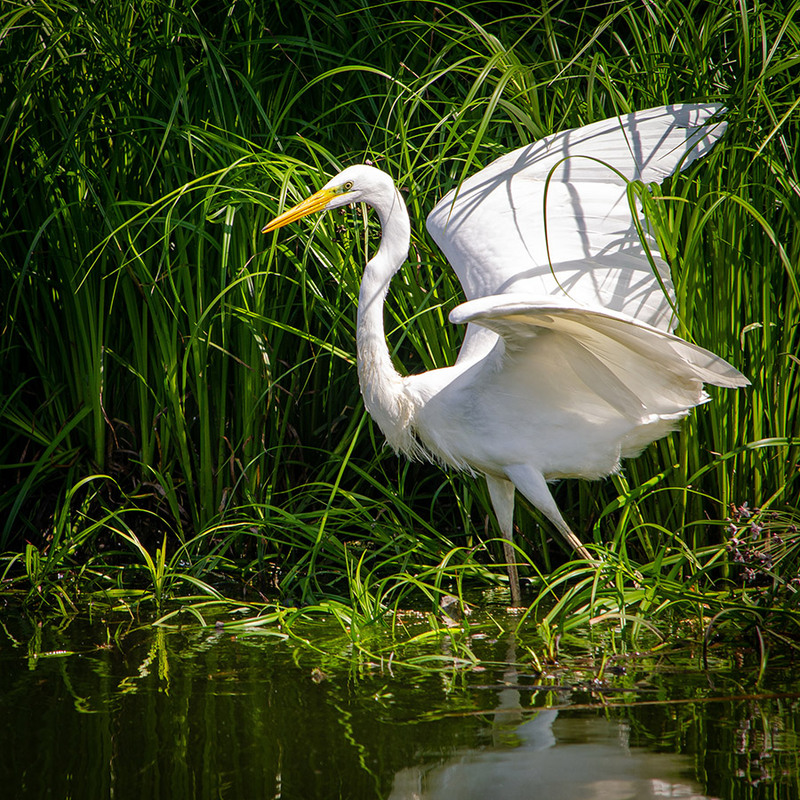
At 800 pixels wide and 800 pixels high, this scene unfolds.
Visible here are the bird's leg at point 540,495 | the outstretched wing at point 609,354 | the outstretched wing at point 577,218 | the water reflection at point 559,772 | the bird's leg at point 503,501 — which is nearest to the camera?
the water reflection at point 559,772

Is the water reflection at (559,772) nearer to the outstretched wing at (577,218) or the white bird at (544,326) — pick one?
the white bird at (544,326)

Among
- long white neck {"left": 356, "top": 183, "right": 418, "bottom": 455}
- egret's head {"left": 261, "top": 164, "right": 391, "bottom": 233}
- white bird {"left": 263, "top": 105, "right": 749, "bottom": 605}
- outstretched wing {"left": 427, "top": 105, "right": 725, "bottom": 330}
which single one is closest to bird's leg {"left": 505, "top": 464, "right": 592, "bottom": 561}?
white bird {"left": 263, "top": 105, "right": 749, "bottom": 605}

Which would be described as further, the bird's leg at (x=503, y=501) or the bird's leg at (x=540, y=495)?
the bird's leg at (x=503, y=501)

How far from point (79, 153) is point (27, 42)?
0.57 metres

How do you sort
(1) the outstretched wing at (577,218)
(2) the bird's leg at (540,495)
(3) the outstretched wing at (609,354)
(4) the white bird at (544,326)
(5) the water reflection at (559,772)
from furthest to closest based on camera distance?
(1) the outstretched wing at (577,218), (2) the bird's leg at (540,495), (4) the white bird at (544,326), (3) the outstretched wing at (609,354), (5) the water reflection at (559,772)

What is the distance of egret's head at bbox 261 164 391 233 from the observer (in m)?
3.37

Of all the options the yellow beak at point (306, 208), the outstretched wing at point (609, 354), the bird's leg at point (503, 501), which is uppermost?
the yellow beak at point (306, 208)

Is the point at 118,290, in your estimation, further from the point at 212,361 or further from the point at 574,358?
the point at 574,358

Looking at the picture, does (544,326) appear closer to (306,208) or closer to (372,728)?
(306,208)

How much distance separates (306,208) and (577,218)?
40.1 inches

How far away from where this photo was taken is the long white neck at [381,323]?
3393 mm

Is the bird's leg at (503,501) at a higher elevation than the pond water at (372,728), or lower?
higher

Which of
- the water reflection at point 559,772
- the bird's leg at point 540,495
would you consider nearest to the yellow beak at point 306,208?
the bird's leg at point 540,495

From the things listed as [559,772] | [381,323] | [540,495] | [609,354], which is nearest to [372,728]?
[559,772]
